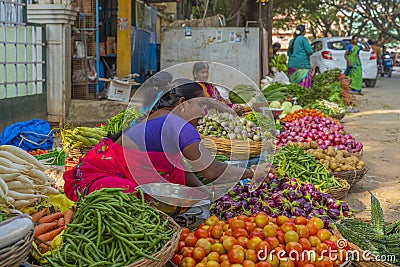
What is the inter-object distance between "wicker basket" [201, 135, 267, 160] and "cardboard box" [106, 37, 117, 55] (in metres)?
7.37

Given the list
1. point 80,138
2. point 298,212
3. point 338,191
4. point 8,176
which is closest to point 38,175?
point 8,176

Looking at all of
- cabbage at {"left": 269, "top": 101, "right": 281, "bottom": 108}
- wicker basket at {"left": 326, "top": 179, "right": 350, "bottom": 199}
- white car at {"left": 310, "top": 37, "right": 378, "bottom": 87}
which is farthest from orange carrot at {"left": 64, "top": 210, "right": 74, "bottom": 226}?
white car at {"left": 310, "top": 37, "right": 378, "bottom": 87}

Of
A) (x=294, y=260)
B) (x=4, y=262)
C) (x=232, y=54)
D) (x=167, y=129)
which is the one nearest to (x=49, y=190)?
(x=167, y=129)

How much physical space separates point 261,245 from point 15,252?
4.98 ft

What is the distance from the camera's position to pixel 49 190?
11.8 ft

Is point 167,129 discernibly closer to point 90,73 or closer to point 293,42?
point 90,73

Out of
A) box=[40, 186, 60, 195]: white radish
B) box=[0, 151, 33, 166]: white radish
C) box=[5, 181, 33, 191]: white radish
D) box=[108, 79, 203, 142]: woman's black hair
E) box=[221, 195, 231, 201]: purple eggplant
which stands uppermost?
box=[108, 79, 203, 142]: woman's black hair

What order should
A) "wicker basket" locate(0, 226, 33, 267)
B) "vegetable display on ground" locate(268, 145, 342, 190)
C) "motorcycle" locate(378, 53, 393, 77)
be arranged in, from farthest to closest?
"motorcycle" locate(378, 53, 393, 77) → "vegetable display on ground" locate(268, 145, 342, 190) → "wicker basket" locate(0, 226, 33, 267)

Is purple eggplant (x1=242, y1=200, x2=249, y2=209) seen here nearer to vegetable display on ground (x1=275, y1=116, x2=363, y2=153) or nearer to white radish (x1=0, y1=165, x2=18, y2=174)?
white radish (x1=0, y1=165, x2=18, y2=174)

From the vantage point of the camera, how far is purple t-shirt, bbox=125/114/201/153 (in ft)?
12.5

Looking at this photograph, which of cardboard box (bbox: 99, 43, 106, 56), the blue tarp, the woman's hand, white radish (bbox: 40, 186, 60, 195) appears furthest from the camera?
cardboard box (bbox: 99, 43, 106, 56)

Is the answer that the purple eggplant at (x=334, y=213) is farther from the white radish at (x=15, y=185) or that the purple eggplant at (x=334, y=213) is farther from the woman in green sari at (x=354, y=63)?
the woman in green sari at (x=354, y=63)

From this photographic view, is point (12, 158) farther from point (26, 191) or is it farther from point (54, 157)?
point (54, 157)

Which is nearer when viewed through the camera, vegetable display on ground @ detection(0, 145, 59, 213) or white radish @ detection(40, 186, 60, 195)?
vegetable display on ground @ detection(0, 145, 59, 213)
